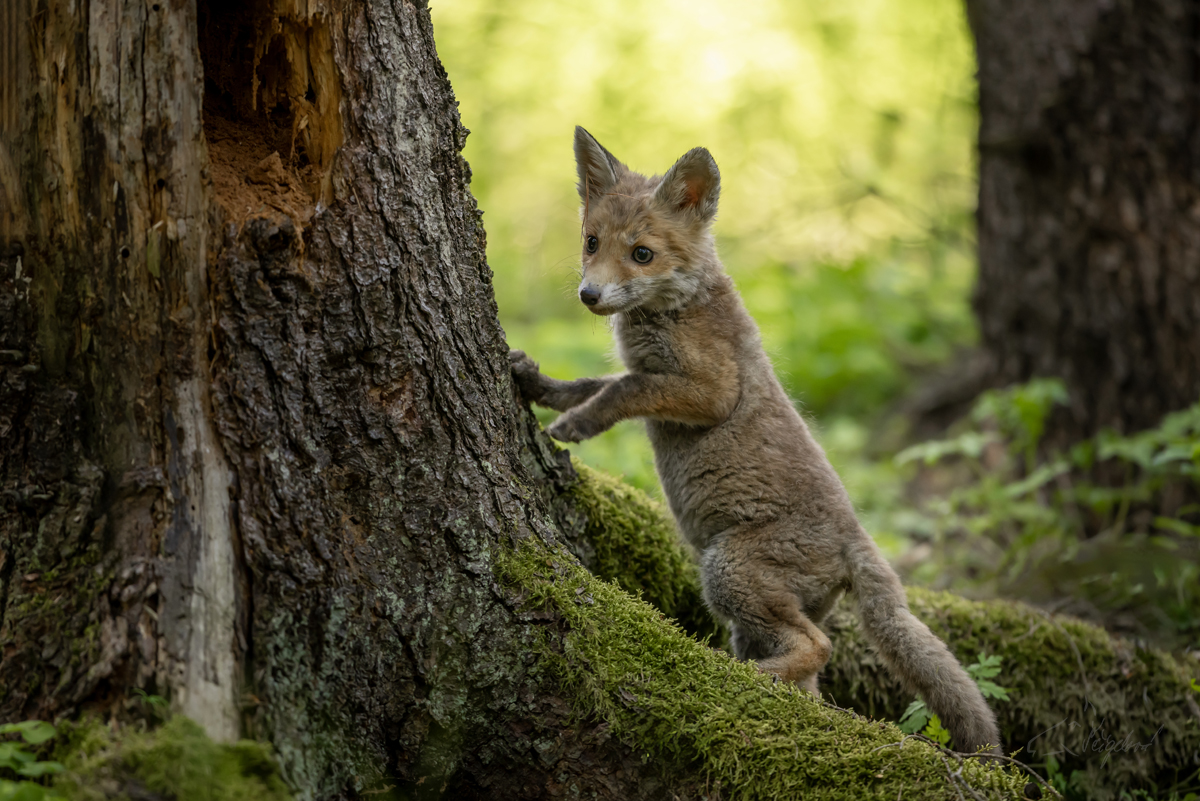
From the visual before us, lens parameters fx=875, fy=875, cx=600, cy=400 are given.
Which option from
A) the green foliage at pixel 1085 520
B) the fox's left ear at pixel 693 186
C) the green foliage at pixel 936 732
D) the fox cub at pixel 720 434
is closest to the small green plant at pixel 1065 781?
the fox cub at pixel 720 434

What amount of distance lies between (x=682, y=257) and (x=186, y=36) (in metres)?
2.69

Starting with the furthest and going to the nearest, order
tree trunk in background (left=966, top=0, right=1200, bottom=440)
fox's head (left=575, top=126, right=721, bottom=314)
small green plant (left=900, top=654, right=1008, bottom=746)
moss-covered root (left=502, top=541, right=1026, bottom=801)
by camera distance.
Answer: tree trunk in background (left=966, top=0, right=1200, bottom=440), fox's head (left=575, top=126, right=721, bottom=314), small green plant (left=900, top=654, right=1008, bottom=746), moss-covered root (left=502, top=541, right=1026, bottom=801)

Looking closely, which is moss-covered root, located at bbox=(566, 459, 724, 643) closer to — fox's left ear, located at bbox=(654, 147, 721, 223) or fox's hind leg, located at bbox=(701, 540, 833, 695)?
fox's hind leg, located at bbox=(701, 540, 833, 695)

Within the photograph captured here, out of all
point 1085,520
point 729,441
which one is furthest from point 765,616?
point 1085,520

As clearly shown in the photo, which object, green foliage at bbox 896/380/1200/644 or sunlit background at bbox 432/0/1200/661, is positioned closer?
green foliage at bbox 896/380/1200/644

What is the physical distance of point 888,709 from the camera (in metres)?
4.41

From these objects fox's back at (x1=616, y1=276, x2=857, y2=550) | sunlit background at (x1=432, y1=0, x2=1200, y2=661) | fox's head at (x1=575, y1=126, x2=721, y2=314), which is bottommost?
fox's back at (x1=616, y1=276, x2=857, y2=550)

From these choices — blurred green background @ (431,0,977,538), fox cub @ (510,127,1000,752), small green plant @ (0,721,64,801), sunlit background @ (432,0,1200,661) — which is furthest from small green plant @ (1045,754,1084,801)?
blurred green background @ (431,0,977,538)

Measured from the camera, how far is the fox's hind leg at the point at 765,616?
3.91 meters

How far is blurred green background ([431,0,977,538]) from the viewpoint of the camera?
453 inches

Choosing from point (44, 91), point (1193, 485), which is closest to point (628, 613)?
point (44, 91)

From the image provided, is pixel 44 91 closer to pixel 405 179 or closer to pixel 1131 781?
pixel 405 179

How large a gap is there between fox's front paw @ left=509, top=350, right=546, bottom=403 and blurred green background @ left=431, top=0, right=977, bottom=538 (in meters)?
7.10

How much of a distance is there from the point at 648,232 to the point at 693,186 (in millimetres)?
391
